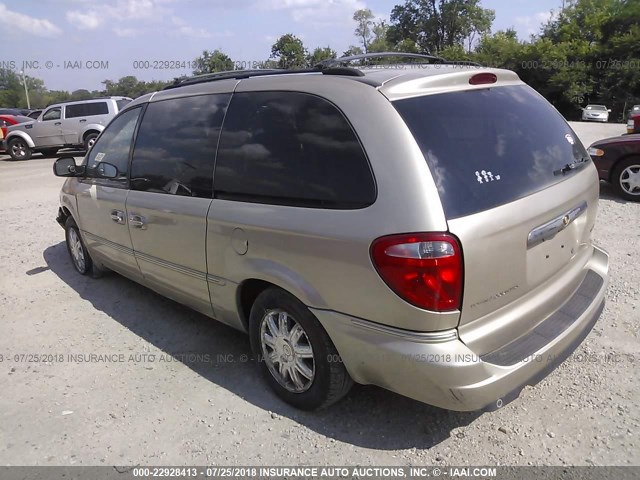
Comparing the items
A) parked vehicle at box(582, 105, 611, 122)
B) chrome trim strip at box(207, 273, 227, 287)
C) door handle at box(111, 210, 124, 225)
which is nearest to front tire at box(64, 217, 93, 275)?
door handle at box(111, 210, 124, 225)

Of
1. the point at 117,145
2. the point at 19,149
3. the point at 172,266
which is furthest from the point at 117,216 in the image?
the point at 19,149

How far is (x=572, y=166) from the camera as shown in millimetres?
2965

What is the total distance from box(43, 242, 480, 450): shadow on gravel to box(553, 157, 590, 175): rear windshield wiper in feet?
4.71

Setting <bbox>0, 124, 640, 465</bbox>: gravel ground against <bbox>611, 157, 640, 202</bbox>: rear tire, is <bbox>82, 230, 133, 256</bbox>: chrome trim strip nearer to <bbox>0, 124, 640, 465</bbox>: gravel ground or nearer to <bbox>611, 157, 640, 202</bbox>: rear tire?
<bbox>0, 124, 640, 465</bbox>: gravel ground

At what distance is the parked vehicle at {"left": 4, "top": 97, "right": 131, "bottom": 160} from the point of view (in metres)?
16.6

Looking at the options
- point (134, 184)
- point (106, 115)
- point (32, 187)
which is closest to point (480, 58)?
point (106, 115)

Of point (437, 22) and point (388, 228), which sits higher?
point (437, 22)

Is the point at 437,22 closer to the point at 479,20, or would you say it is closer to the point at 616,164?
the point at 479,20

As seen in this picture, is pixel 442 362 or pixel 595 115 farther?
pixel 595 115

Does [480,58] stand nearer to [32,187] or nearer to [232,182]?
[32,187]

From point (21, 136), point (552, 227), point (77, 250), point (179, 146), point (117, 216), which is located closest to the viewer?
point (552, 227)

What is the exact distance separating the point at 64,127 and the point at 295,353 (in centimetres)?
1692

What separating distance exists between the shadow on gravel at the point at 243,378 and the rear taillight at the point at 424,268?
0.92m

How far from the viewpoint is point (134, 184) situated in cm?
383
